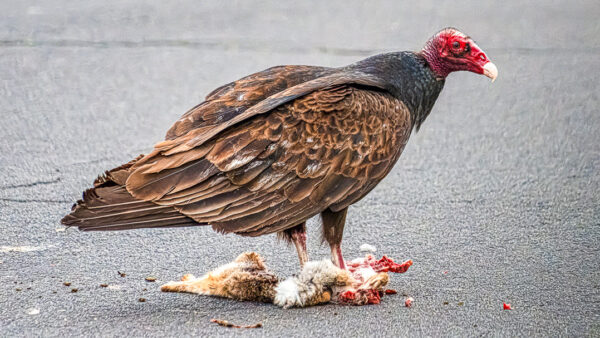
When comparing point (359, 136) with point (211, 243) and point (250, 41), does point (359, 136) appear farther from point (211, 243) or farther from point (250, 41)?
point (250, 41)

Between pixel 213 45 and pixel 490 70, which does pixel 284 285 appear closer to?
pixel 490 70

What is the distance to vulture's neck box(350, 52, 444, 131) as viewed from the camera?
15.1ft

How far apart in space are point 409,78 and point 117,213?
165 cm

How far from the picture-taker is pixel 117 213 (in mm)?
3979

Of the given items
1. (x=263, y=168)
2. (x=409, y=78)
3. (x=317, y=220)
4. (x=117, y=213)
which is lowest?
(x=317, y=220)

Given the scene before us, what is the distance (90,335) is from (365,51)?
238 inches

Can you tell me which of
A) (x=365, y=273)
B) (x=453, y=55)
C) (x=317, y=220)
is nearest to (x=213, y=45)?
(x=317, y=220)

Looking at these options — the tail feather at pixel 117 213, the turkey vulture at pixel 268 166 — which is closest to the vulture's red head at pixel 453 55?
the turkey vulture at pixel 268 166

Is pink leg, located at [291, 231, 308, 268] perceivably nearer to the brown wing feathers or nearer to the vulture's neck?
the brown wing feathers

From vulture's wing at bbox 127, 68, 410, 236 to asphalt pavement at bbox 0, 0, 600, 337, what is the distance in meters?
0.49

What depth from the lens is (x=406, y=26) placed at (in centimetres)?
1070

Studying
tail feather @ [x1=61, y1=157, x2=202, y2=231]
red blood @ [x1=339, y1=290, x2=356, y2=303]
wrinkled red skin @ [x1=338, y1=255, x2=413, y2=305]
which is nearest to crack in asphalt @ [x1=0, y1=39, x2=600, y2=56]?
wrinkled red skin @ [x1=338, y1=255, x2=413, y2=305]

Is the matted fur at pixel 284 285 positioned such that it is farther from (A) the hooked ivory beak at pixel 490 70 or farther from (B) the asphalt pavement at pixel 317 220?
(A) the hooked ivory beak at pixel 490 70

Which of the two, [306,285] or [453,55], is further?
[453,55]
